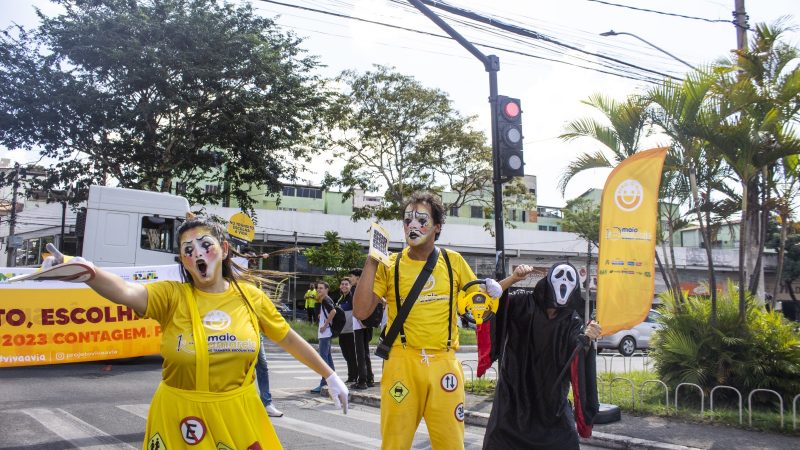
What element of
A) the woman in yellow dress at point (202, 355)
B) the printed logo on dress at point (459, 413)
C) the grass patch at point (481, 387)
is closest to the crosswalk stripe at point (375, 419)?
the grass patch at point (481, 387)

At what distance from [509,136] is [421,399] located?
4887 mm

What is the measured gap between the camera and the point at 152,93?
71.0 feet

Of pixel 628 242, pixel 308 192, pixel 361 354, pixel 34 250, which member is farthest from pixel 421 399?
pixel 308 192

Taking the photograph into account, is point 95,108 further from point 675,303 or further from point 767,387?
point 767,387

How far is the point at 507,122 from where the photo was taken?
27.6 feet

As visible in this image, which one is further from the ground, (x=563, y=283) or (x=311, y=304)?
(x=563, y=283)

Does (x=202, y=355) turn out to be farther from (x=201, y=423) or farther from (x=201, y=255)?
(x=201, y=255)

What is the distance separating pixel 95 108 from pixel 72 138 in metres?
1.46

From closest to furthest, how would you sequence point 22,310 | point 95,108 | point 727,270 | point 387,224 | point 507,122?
point 507,122 → point 22,310 → point 95,108 → point 387,224 → point 727,270

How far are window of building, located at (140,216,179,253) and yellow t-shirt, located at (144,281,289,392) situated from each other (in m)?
13.8

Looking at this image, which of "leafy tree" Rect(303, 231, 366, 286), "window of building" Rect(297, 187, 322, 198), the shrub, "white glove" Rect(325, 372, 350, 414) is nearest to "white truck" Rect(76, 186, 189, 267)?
"leafy tree" Rect(303, 231, 366, 286)

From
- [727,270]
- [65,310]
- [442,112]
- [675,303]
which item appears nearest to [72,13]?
[442,112]

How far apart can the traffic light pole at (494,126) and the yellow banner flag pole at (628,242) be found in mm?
1130

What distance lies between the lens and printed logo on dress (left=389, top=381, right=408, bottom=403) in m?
4.11
